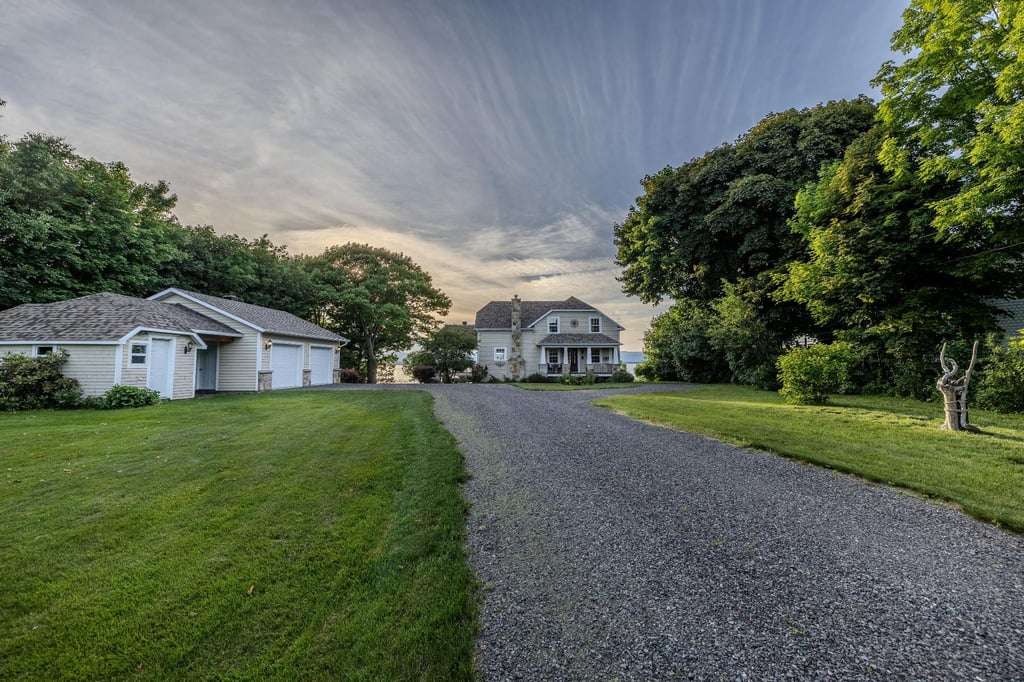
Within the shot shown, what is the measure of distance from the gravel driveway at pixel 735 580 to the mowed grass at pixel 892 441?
54cm

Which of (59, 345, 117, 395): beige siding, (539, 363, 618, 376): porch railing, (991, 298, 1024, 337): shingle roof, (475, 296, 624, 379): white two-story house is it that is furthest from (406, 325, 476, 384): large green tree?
(991, 298, 1024, 337): shingle roof

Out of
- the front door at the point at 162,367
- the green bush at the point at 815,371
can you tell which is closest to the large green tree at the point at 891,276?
the green bush at the point at 815,371

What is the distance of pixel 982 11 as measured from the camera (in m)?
10.4

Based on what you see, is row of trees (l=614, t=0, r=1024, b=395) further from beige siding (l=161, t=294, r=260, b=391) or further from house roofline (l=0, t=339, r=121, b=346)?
house roofline (l=0, t=339, r=121, b=346)

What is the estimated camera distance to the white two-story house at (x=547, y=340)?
2820 cm

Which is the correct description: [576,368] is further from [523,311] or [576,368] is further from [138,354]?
[138,354]

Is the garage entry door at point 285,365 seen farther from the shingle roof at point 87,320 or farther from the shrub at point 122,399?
the shrub at point 122,399

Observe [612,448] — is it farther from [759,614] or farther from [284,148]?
[284,148]

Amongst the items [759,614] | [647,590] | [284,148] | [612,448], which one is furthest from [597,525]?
[284,148]

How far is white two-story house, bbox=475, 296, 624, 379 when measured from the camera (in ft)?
92.5

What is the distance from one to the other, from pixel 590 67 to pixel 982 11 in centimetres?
1055

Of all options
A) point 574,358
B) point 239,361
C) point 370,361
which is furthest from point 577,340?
point 239,361

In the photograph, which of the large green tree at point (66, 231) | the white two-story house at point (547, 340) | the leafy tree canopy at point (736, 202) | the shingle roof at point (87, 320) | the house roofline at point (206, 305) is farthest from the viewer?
the white two-story house at point (547, 340)

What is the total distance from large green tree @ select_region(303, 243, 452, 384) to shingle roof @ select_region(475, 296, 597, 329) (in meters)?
4.93
